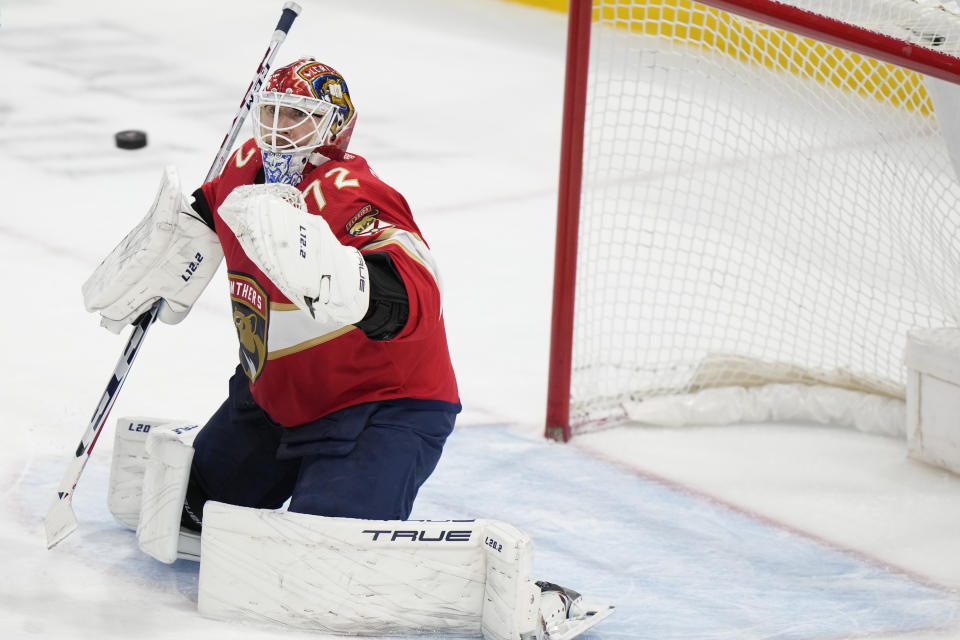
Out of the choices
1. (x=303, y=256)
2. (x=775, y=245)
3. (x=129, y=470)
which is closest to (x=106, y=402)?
(x=129, y=470)

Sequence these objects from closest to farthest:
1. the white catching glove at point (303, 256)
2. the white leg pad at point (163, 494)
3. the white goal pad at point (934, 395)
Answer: the white catching glove at point (303, 256), the white leg pad at point (163, 494), the white goal pad at point (934, 395)

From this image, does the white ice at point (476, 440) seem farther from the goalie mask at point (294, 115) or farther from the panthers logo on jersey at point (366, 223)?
the goalie mask at point (294, 115)

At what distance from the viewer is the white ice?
2.80 meters

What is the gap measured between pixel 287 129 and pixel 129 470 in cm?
77

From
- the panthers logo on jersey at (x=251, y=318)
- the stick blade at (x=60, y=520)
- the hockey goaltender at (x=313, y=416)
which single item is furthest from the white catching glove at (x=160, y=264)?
the stick blade at (x=60, y=520)

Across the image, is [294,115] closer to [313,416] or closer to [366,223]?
Answer: [366,223]

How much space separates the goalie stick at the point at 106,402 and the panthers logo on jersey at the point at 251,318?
206 millimetres

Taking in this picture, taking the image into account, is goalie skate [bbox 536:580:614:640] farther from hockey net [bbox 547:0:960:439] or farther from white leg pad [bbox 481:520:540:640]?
hockey net [bbox 547:0:960:439]

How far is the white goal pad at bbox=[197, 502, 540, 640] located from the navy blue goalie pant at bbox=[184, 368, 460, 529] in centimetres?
10

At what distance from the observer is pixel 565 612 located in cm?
265

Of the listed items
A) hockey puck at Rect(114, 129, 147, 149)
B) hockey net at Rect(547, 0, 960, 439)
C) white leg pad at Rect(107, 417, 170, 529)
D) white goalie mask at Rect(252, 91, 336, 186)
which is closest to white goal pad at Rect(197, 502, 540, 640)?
white leg pad at Rect(107, 417, 170, 529)

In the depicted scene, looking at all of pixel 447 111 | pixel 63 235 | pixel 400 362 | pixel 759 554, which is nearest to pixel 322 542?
pixel 400 362

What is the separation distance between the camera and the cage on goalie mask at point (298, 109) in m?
2.57

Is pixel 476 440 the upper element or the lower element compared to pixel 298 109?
lower
